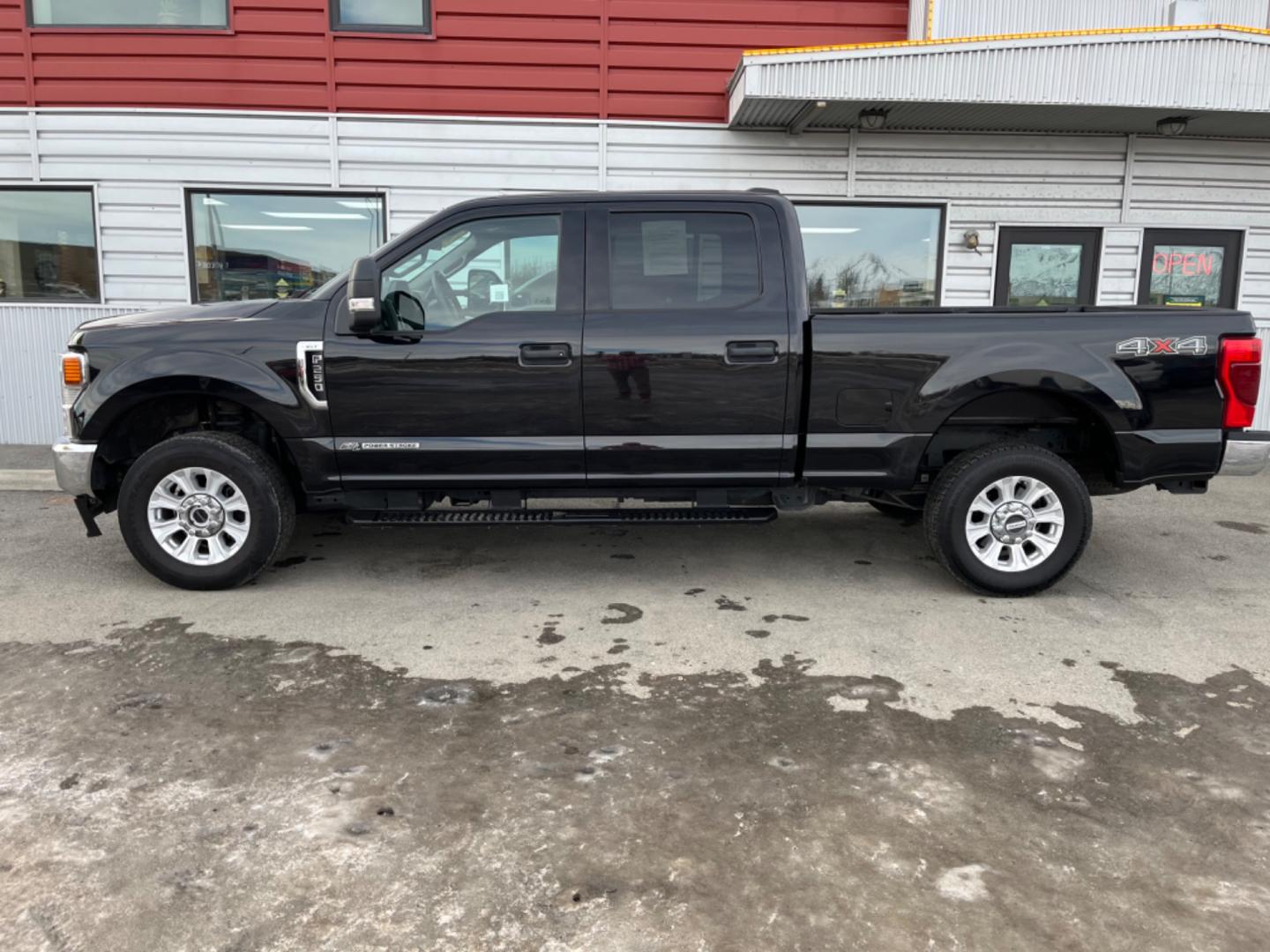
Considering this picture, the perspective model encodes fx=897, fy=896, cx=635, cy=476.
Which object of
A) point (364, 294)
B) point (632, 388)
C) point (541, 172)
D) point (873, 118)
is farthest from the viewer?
point (541, 172)

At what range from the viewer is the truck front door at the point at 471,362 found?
14.8ft

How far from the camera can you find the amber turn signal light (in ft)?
15.0

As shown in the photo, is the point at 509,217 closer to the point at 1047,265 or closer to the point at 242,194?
the point at 242,194

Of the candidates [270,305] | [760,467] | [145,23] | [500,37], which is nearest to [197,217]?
[145,23]

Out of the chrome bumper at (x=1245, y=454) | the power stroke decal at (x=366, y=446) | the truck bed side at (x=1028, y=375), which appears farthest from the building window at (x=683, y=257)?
the chrome bumper at (x=1245, y=454)

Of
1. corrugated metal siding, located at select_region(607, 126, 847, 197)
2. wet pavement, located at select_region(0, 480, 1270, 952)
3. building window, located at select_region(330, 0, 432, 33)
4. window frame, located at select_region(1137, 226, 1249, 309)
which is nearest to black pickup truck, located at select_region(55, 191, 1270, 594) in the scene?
wet pavement, located at select_region(0, 480, 1270, 952)

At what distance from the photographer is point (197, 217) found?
8883 millimetres

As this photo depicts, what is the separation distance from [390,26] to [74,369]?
219 inches

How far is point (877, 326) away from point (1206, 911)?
294cm

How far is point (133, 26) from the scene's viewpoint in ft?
28.0

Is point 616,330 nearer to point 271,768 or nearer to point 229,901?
point 271,768

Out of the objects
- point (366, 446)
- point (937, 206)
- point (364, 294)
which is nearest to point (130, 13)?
point (364, 294)

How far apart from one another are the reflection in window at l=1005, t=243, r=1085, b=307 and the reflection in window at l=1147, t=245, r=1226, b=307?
771 mm

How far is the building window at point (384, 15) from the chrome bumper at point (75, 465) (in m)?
5.74
